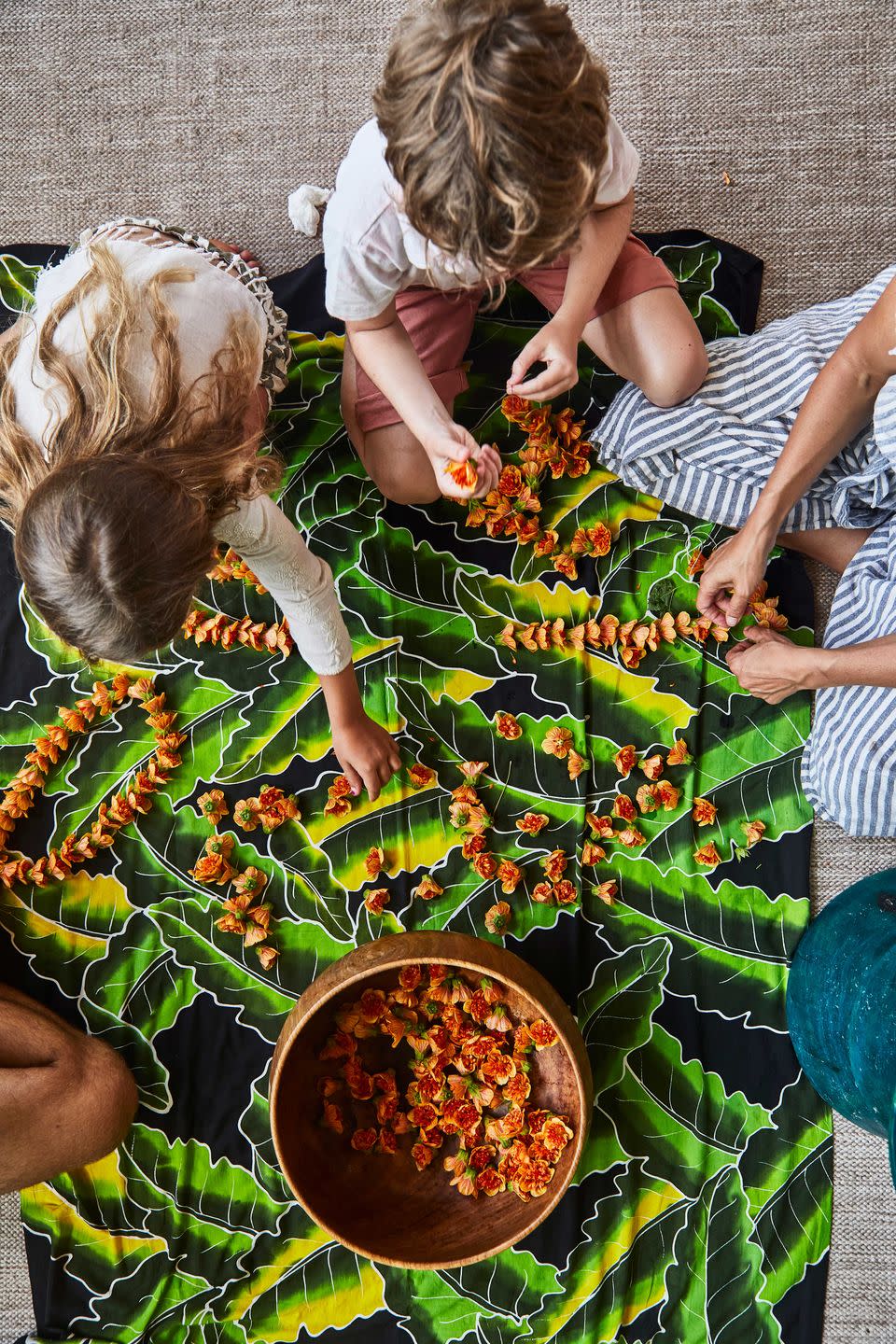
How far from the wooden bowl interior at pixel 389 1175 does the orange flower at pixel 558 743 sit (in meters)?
0.28

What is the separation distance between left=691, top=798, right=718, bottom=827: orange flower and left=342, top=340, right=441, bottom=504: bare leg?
0.49 metres

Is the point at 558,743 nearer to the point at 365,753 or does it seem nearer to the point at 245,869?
the point at 365,753

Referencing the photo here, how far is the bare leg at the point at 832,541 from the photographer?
44.6 inches

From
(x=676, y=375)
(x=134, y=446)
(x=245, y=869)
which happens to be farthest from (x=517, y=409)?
(x=245, y=869)

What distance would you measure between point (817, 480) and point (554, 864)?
542 millimetres

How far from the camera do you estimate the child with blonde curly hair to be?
27.0 inches

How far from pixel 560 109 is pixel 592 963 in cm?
88

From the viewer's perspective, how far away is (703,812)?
113 cm

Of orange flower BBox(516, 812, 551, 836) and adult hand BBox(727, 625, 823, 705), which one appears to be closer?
adult hand BBox(727, 625, 823, 705)

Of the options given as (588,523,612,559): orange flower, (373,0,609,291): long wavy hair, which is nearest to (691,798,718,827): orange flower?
(588,523,612,559): orange flower

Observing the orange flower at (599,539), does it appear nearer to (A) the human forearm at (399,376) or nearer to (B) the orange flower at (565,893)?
(A) the human forearm at (399,376)

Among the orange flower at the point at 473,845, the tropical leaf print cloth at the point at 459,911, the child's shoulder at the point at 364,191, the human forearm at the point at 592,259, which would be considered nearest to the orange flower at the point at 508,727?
the tropical leaf print cloth at the point at 459,911

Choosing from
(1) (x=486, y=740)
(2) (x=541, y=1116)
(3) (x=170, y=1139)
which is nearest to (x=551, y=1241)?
(2) (x=541, y=1116)

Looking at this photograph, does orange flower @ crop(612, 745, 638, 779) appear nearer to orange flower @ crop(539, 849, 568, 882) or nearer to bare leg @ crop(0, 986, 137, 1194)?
orange flower @ crop(539, 849, 568, 882)
